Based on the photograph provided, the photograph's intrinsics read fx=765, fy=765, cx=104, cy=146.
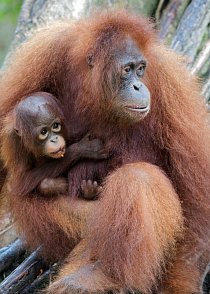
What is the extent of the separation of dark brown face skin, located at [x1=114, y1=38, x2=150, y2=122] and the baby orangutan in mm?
261

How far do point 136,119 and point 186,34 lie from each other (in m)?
1.80

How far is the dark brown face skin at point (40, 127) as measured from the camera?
3.98 meters

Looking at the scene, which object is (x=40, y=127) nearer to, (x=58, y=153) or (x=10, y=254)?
(x=58, y=153)

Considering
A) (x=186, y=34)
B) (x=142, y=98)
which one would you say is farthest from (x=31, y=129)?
(x=186, y=34)

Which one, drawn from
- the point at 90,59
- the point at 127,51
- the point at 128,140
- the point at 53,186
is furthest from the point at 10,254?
the point at 127,51

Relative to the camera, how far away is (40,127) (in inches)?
158

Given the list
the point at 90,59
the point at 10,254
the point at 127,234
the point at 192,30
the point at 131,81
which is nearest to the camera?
the point at 127,234

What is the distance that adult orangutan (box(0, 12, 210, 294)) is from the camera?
3.84 metres

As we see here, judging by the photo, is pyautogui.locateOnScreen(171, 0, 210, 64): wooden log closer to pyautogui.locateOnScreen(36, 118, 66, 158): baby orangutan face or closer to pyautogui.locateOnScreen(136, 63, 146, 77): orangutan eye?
pyautogui.locateOnScreen(136, 63, 146, 77): orangutan eye

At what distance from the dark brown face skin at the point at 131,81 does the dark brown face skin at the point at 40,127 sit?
0.35 meters

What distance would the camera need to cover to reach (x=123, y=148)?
13.3 feet

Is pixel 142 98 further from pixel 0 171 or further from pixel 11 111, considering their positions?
pixel 0 171

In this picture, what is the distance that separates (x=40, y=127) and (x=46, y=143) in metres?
0.09

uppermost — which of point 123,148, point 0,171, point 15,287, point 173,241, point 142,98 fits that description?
point 142,98
